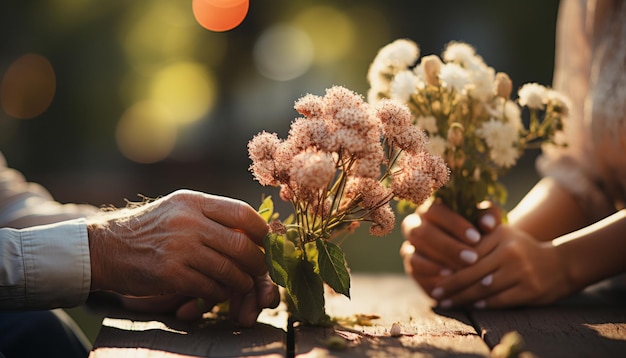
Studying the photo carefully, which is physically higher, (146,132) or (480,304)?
(146,132)

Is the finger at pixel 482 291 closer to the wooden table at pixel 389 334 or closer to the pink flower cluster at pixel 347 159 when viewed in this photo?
the wooden table at pixel 389 334

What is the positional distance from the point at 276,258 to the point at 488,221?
2.24ft

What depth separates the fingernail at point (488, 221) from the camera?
2.22m

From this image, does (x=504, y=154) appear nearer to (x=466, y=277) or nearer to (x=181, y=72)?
(x=466, y=277)

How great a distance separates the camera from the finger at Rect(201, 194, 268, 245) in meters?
1.86

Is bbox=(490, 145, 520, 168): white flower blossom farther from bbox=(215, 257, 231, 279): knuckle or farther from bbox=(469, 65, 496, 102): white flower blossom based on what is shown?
bbox=(215, 257, 231, 279): knuckle

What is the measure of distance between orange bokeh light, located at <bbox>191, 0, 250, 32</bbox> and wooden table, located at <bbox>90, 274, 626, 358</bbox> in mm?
14729

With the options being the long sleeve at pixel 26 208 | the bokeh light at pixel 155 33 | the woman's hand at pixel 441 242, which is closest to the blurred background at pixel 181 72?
the bokeh light at pixel 155 33

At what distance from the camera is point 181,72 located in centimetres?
1709

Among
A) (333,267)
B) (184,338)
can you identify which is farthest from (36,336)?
(333,267)

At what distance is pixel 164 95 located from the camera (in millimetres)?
17250

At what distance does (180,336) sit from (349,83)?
1603cm

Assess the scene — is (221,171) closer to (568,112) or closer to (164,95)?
(164,95)

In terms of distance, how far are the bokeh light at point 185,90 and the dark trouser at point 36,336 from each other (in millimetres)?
14352
